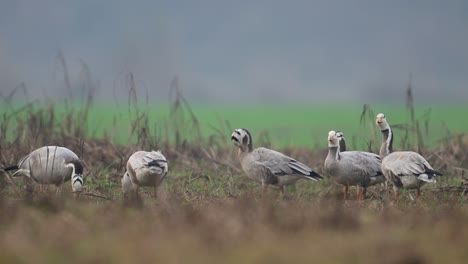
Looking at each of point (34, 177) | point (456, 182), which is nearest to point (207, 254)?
point (34, 177)

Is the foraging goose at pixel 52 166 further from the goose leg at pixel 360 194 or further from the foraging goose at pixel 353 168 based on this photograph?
the goose leg at pixel 360 194

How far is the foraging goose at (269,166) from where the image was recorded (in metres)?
12.6

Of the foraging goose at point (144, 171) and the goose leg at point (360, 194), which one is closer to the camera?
the foraging goose at point (144, 171)

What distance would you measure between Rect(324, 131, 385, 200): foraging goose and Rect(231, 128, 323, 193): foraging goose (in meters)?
0.26

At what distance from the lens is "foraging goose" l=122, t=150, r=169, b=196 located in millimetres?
11695

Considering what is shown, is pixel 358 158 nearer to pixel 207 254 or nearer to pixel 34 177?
pixel 34 177

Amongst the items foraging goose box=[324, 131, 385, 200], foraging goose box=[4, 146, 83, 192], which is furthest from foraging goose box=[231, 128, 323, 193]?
foraging goose box=[4, 146, 83, 192]

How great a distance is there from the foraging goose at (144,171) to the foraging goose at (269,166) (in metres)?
1.36

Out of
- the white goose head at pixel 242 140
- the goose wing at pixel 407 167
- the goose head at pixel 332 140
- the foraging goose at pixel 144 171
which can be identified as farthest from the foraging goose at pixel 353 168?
the foraging goose at pixel 144 171

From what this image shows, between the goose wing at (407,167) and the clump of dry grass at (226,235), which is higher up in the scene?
the clump of dry grass at (226,235)

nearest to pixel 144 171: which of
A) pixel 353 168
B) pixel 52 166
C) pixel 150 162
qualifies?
pixel 150 162

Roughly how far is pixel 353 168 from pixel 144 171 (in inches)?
103

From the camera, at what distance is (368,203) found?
11.6 m

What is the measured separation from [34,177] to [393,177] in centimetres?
437
